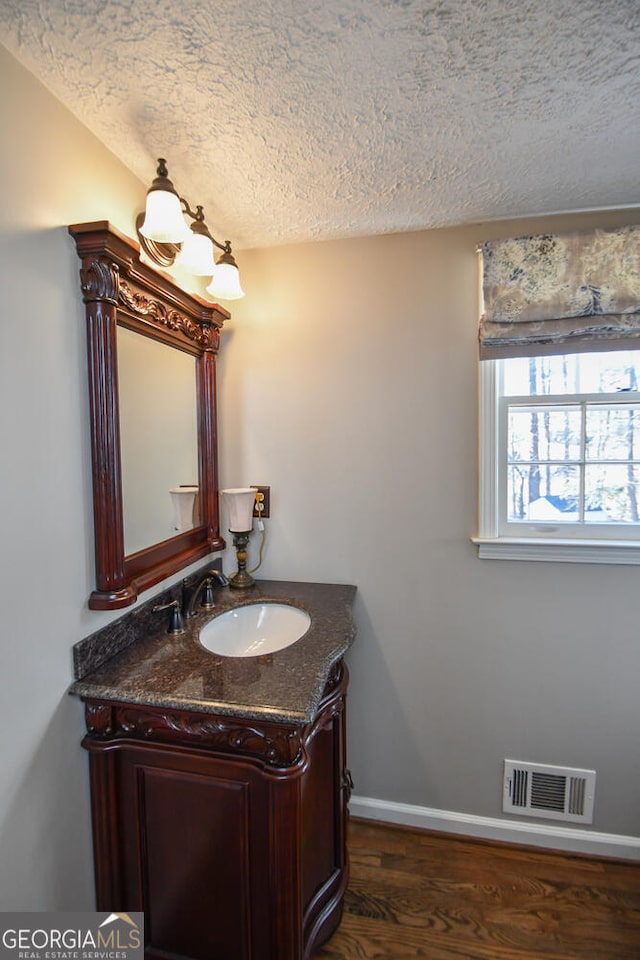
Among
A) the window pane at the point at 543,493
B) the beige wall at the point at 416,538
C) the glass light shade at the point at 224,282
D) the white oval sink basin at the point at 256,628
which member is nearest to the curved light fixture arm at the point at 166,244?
the glass light shade at the point at 224,282

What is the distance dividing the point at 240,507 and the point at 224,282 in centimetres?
80

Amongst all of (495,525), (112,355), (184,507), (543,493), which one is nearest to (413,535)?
(495,525)

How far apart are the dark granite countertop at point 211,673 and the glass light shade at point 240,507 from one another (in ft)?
1.22

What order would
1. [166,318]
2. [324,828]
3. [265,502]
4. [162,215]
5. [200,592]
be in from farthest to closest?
[265,502] → [200,592] → [166,318] → [324,828] → [162,215]

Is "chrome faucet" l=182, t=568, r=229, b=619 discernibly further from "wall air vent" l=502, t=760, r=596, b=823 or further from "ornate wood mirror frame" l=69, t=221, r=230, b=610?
"wall air vent" l=502, t=760, r=596, b=823

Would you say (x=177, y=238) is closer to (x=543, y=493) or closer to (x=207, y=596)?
(x=207, y=596)

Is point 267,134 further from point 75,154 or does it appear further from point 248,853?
point 248,853

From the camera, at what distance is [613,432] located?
1.51 meters

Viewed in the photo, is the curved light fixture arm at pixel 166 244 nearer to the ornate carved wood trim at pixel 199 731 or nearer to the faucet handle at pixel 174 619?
the faucet handle at pixel 174 619

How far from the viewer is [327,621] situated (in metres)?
1.36

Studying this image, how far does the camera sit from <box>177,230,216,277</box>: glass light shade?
1.26m

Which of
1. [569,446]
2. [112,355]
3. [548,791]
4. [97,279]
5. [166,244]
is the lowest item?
[548,791]

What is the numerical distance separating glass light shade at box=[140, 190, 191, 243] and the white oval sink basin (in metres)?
1.18

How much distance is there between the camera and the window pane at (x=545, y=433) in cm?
154
